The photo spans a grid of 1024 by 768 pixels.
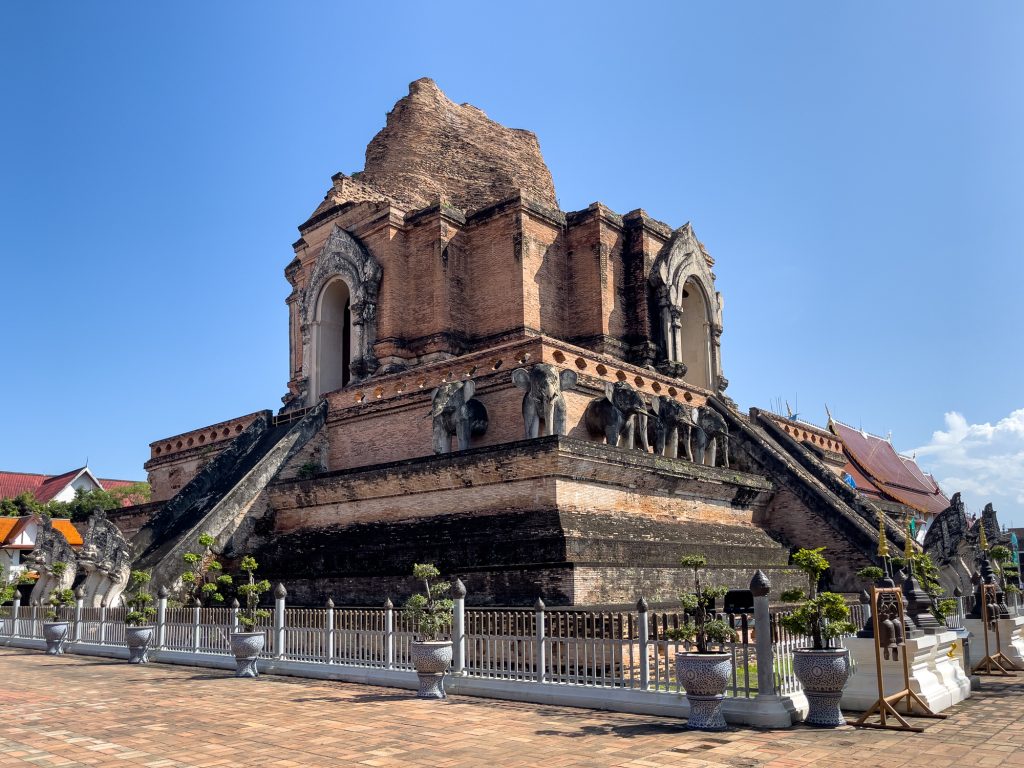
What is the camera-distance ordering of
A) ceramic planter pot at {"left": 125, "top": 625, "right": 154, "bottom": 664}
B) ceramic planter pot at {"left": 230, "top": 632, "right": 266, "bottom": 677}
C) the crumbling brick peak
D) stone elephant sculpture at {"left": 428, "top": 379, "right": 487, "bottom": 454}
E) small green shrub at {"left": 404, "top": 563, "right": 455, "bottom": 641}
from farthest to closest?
1. the crumbling brick peak
2. stone elephant sculpture at {"left": 428, "top": 379, "right": 487, "bottom": 454}
3. ceramic planter pot at {"left": 125, "top": 625, "right": 154, "bottom": 664}
4. ceramic planter pot at {"left": 230, "top": 632, "right": 266, "bottom": 677}
5. small green shrub at {"left": 404, "top": 563, "right": 455, "bottom": 641}

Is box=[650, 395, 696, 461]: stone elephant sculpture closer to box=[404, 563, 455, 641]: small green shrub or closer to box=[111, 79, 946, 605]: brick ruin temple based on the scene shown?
box=[111, 79, 946, 605]: brick ruin temple

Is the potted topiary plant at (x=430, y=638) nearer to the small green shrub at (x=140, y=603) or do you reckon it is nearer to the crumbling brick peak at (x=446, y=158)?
the small green shrub at (x=140, y=603)

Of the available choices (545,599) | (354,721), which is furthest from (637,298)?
(354,721)

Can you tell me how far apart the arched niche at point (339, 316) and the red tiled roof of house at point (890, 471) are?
19.2 meters

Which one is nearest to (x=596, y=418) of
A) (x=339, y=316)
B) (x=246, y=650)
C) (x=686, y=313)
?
(x=246, y=650)

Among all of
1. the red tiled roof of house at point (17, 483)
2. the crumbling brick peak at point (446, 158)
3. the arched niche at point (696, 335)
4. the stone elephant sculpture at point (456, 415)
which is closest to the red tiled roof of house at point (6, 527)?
the red tiled roof of house at point (17, 483)

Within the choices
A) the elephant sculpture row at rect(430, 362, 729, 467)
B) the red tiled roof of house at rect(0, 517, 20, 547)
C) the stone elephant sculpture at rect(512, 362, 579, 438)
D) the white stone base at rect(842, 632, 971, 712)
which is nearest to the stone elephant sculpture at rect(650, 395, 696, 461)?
the elephant sculpture row at rect(430, 362, 729, 467)

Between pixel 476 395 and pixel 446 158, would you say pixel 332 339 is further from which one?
pixel 476 395

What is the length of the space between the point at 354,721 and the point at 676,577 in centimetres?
650

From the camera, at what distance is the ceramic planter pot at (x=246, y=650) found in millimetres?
12641

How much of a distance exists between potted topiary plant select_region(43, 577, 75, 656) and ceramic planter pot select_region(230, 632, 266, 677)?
620 cm

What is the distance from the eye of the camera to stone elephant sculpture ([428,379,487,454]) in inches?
693

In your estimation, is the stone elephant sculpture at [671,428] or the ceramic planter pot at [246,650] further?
the stone elephant sculpture at [671,428]

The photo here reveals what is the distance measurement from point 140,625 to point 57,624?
3063 mm
